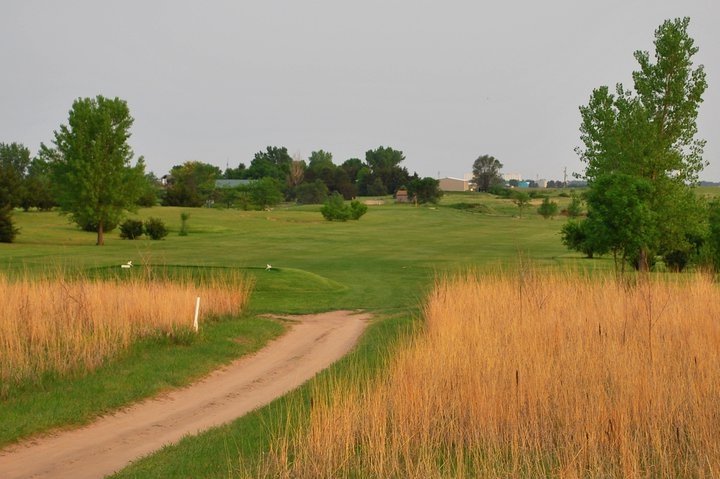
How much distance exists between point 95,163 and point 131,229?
303 inches

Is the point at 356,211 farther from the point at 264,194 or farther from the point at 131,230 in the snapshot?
the point at 131,230

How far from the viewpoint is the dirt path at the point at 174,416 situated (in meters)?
8.92

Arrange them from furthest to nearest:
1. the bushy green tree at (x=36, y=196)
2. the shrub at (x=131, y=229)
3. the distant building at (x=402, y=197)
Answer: the distant building at (x=402, y=197), the bushy green tree at (x=36, y=196), the shrub at (x=131, y=229)

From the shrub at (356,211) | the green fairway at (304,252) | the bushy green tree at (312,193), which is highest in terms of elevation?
the bushy green tree at (312,193)

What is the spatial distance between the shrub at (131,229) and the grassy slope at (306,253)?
113cm

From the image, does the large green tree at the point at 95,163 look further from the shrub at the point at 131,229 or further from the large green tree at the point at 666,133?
the large green tree at the point at 666,133

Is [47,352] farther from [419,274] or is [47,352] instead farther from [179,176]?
[179,176]

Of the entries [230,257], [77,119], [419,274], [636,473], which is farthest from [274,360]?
[77,119]

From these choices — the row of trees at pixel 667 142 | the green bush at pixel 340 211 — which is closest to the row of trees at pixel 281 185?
the green bush at pixel 340 211

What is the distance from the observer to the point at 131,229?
196 feet

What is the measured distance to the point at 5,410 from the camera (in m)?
10.4

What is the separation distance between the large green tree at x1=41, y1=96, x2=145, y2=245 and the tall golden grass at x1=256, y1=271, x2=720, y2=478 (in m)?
45.1

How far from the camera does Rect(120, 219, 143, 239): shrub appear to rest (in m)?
59.7

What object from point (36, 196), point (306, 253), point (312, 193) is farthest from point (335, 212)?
point (312, 193)
